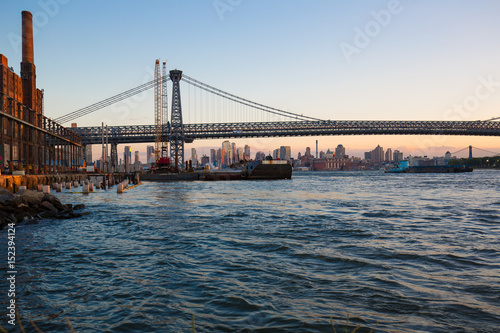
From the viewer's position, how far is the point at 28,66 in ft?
207

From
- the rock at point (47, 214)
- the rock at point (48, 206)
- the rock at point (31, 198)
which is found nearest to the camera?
the rock at point (47, 214)

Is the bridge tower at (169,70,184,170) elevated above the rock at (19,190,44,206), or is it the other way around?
the bridge tower at (169,70,184,170)

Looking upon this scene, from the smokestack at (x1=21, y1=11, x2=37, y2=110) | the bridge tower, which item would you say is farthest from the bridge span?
the smokestack at (x1=21, y1=11, x2=37, y2=110)

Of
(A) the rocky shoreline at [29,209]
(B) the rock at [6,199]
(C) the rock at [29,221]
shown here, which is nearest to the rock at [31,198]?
(A) the rocky shoreline at [29,209]

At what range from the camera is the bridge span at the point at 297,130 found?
109500mm

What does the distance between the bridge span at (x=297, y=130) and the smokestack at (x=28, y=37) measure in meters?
46.8

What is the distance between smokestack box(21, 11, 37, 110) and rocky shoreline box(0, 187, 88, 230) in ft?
174

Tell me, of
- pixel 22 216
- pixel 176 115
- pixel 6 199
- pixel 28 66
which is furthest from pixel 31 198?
pixel 176 115

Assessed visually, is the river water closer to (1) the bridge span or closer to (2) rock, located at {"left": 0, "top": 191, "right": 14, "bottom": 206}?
(2) rock, located at {"left": 0, "top": 191, "right": 14, "bottom": 206}

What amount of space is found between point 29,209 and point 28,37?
56431 millimetres

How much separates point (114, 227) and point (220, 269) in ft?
27.6

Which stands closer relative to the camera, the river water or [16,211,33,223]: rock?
the river water

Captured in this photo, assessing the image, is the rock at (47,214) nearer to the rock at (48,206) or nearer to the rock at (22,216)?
the rock at (48,206)

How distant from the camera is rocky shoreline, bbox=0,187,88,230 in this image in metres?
15.8
